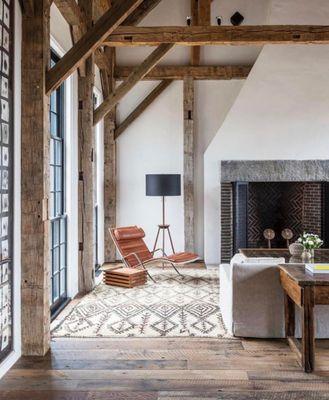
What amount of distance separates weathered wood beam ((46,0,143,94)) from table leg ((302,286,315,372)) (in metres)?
2.59

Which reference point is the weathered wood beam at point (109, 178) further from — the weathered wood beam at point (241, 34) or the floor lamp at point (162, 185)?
the weathered wood beam at point (241, 34)

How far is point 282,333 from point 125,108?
5.36 metres

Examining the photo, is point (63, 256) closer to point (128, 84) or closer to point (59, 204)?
point (59, 204)

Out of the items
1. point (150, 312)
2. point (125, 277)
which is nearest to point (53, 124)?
point (125, 277)

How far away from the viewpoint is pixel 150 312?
14.9 feet

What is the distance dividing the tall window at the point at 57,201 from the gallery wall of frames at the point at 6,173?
4.63 feet

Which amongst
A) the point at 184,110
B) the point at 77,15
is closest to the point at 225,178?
the point at 184,110

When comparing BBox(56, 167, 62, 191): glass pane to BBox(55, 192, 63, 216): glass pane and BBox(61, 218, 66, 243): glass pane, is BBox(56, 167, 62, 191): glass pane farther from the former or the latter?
BBox(61, 218, 66, 243): glass pane

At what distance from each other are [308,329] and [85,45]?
A: 9.65 feet

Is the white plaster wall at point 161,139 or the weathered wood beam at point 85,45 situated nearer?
the weathered wood beam at point 85,45

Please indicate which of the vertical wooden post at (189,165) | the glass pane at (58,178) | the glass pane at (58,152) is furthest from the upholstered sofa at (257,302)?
the vertical wooden post at (189,165)

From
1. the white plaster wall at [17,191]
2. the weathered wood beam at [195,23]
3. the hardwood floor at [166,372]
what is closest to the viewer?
the hardwood floor at [166,372]

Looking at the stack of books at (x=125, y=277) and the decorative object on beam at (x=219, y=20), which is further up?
the decorative object on beam at (x=219, y=20)

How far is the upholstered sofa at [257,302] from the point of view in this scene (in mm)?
3707
